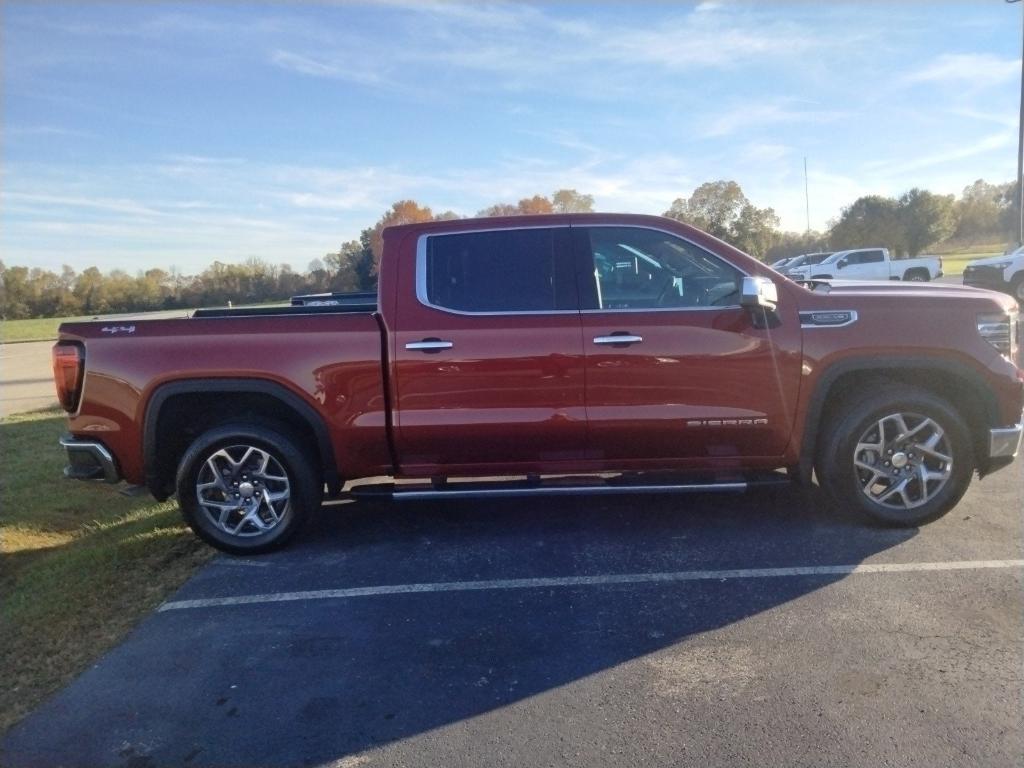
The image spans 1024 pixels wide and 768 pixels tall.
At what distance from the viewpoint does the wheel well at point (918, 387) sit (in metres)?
4.62

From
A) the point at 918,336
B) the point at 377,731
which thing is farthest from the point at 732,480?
the point at 377,731

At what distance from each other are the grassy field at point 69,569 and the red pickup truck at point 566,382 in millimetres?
534

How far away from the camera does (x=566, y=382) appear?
4.60 m

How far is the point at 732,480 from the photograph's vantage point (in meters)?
4.66

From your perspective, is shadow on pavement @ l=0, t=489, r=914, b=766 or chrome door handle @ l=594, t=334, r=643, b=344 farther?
chrome door handle @ l=594, t=334, r=643, b=344

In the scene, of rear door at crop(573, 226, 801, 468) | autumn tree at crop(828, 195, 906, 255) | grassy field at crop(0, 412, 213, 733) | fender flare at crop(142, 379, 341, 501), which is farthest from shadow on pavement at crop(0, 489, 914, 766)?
autumn tree at crop(828, 195, 906, 255)

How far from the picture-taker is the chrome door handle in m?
4.56

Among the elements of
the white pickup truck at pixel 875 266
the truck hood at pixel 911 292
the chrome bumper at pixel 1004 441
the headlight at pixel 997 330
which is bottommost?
the chrome bumper at pixel 1004 441

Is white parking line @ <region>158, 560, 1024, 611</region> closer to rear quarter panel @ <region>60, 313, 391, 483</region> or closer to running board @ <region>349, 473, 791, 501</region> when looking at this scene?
running board @ <region>349, 473, 791, 501</region>

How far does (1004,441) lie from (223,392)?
16.0 feet

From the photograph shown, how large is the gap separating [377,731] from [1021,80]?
3182 centimetres

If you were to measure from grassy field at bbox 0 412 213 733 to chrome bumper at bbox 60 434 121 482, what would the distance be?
0.61 metres

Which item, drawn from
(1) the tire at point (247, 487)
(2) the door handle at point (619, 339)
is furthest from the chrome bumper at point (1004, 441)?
(1) the tire at point (247, 487)

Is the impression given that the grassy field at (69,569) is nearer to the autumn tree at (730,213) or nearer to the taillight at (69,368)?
the taillight at (69,368)
